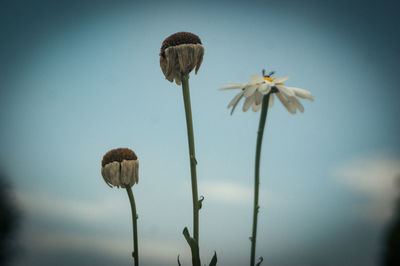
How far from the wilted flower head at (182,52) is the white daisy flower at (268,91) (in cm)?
75

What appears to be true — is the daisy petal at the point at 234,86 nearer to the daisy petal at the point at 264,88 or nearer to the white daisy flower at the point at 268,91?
the white daisy flower at the point at 268,91

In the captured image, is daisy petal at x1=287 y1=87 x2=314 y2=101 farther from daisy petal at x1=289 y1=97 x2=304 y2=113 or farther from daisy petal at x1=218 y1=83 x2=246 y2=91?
daisy petal at x1=218 y1=83 x2=246 y2=91

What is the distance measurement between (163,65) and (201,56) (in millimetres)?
400

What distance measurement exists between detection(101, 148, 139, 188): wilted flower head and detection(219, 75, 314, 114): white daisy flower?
151cm

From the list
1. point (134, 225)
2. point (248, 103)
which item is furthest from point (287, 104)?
point (134, 225)

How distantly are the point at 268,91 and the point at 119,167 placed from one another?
6.57ft

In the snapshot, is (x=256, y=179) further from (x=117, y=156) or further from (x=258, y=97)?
(x=117, y=156)

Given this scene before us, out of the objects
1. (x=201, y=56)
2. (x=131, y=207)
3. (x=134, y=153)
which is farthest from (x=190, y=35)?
(x=131, y=207)

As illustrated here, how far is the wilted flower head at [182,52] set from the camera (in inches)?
148

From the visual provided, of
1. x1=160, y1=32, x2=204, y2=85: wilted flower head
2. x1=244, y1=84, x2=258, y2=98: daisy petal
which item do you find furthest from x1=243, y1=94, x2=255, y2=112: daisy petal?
x1=160, y1=32, x2=204, y2=85: wilted flower head

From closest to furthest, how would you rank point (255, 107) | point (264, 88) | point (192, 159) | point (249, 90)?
point (264, 88), point (249, 90), point (255, 107), point (192, 159)

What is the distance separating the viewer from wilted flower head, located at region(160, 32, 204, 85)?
12.4 feet

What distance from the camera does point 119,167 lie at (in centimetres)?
418

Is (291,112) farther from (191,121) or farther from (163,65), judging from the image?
(163,65)
